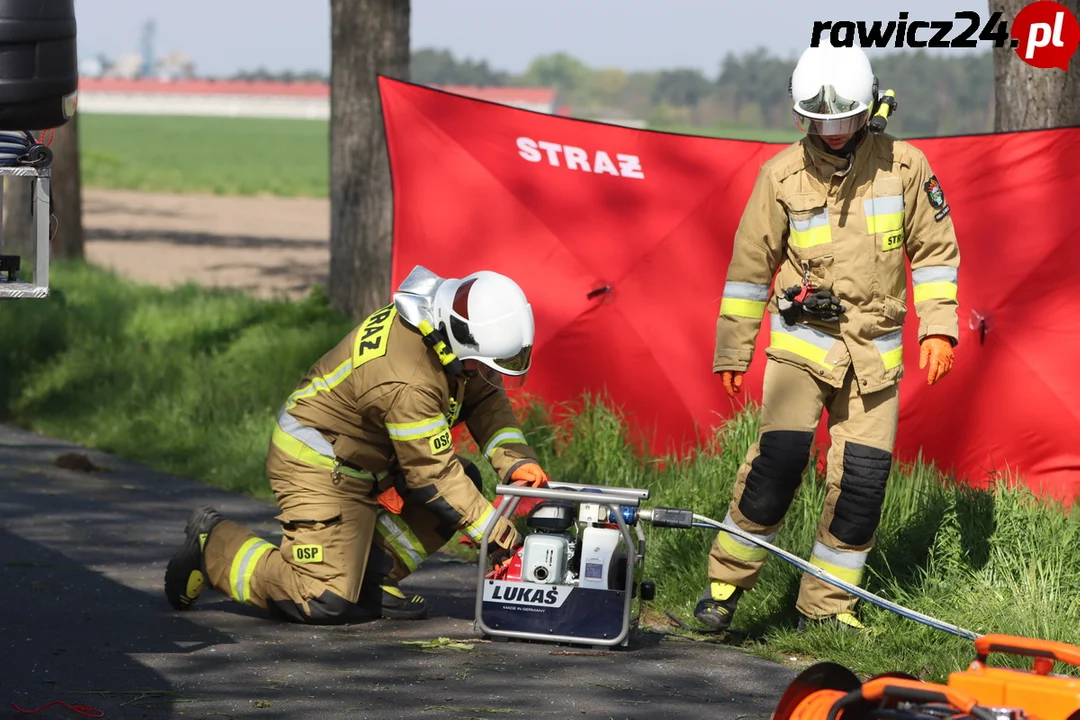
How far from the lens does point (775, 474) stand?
5297 mm

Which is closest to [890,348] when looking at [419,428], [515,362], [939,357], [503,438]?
[939,357]

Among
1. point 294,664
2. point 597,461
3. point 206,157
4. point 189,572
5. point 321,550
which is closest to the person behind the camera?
point 294,664

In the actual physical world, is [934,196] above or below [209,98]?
below

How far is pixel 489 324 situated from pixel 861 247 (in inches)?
52.4

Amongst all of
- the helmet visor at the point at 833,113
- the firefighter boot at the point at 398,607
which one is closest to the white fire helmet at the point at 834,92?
the helmet visor at the point at 833,113

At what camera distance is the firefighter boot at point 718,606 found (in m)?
5.36

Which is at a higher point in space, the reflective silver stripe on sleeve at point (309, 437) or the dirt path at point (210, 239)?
the reflective silver stripe on sleeve at point (309, 437)

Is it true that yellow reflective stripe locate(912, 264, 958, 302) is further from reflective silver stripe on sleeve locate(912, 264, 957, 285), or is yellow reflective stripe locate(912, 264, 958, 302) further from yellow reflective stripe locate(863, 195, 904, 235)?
yellow reflective stripe locate(863, 195, 904, 235)

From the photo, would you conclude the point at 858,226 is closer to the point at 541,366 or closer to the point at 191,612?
the point at 541,366

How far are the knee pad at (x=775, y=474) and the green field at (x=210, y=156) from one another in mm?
14954

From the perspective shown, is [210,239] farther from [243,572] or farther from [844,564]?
[844,564]

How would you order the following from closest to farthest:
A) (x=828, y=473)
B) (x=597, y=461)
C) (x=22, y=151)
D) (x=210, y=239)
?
(x=22, y=151) → (x=828, y=473) → (x=597, y=461) → (x=210, y=239)

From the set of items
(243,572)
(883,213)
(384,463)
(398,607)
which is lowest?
(398,607)

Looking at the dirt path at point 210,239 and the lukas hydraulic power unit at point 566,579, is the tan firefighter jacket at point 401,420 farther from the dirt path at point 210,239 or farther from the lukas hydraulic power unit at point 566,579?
the dirt path at point 210,239
